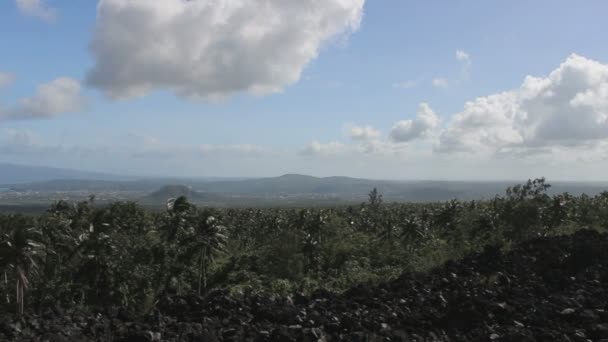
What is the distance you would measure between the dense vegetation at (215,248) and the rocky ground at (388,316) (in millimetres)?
9900

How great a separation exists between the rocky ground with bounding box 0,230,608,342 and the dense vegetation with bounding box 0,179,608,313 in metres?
9.90

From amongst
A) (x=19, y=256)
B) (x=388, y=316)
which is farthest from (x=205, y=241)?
(x=388, y=316)

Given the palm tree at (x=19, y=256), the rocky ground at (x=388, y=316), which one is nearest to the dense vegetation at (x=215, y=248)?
the palm tree at (x=19, y=256)

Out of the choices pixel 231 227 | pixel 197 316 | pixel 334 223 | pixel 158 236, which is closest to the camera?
pixel 197 316

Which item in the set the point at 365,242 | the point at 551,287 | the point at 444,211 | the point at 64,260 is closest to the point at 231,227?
the point at 365,242

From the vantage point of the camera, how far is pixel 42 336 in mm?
15266

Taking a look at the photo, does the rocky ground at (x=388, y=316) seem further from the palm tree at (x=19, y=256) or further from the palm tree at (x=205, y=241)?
the palm tree at (x=205, y=241)

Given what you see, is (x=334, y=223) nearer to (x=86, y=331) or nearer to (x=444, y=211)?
(x=444, y=211)

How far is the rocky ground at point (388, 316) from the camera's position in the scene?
630 inches

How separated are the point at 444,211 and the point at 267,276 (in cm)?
4026

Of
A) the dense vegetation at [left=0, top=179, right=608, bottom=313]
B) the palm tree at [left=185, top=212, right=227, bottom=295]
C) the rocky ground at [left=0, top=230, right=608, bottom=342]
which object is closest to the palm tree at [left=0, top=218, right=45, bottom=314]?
the dense vegetation at [left=0, top=179, right=608, bottom=313]

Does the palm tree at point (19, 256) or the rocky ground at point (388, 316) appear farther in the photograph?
the palm tree at point (19, 256)

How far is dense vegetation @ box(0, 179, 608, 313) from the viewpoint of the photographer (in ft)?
161

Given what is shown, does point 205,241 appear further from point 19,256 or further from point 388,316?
point 388,316
